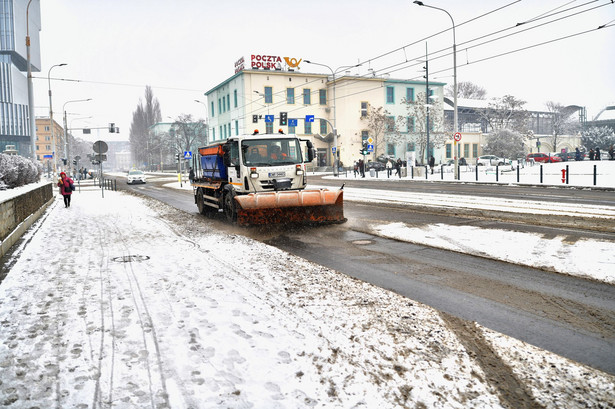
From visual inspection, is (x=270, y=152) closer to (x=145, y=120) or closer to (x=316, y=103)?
(x=316, y=103)

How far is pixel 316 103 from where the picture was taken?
6081 cm

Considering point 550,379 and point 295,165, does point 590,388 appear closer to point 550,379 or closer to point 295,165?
point 550,379

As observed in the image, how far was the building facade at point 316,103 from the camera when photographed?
57.7m

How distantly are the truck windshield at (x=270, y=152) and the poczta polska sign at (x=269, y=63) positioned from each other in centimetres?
4617

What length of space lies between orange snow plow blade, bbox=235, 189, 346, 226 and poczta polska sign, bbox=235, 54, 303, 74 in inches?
1883

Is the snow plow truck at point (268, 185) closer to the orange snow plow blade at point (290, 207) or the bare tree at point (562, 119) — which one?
the orange snow plow blade at point (290, 207)

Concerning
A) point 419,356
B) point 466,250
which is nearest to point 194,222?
point 466,250

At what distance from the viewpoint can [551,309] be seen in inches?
197

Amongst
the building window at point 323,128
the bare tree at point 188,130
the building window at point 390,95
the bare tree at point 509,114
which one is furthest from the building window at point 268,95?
the bare tree at point 509,114

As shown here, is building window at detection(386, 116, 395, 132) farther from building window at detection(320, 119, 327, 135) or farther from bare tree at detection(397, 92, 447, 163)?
building window at detection(320, 119, 327, 135)

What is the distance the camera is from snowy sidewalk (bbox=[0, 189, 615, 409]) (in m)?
3.28

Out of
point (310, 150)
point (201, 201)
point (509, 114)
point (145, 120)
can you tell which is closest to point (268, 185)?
point (310, 150)

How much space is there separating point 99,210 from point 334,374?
16.2 meters

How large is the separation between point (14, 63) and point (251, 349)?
13308cm
